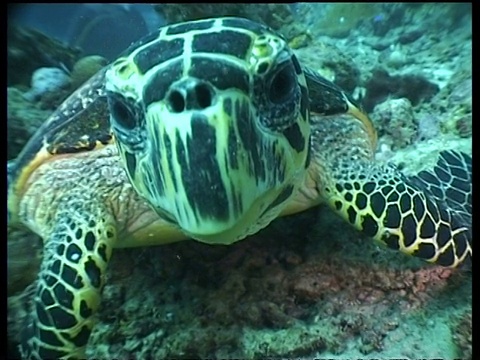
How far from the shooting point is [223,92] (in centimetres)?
103

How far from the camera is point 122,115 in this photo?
1199mm

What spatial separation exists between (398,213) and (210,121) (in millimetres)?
961

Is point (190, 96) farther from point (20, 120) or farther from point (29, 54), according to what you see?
point (29, 54)

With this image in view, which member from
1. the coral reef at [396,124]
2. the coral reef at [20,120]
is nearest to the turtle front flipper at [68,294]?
the coral reef at [20,120]

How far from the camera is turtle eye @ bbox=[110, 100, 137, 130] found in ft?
3.84

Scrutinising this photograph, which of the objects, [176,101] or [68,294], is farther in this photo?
[68,294]

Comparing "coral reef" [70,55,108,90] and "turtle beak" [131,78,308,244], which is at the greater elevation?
"coral reef" [70,55,108,90]

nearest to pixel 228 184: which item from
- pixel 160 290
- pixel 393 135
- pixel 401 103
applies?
pixel 160 290

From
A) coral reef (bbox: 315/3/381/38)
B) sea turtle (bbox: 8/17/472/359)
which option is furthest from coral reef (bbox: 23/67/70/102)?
coral reef (bbox: 315/3/381/38)

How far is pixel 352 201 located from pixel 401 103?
5.09 ft

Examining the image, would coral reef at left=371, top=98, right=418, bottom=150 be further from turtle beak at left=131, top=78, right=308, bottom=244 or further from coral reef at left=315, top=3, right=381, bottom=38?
coral reef at left=315, top=3, right=381, bottom=38

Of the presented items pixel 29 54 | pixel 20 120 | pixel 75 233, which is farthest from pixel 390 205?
pixel 29 54

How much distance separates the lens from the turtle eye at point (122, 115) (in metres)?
1.17

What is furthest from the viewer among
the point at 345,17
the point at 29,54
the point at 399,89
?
the point at 345,17
